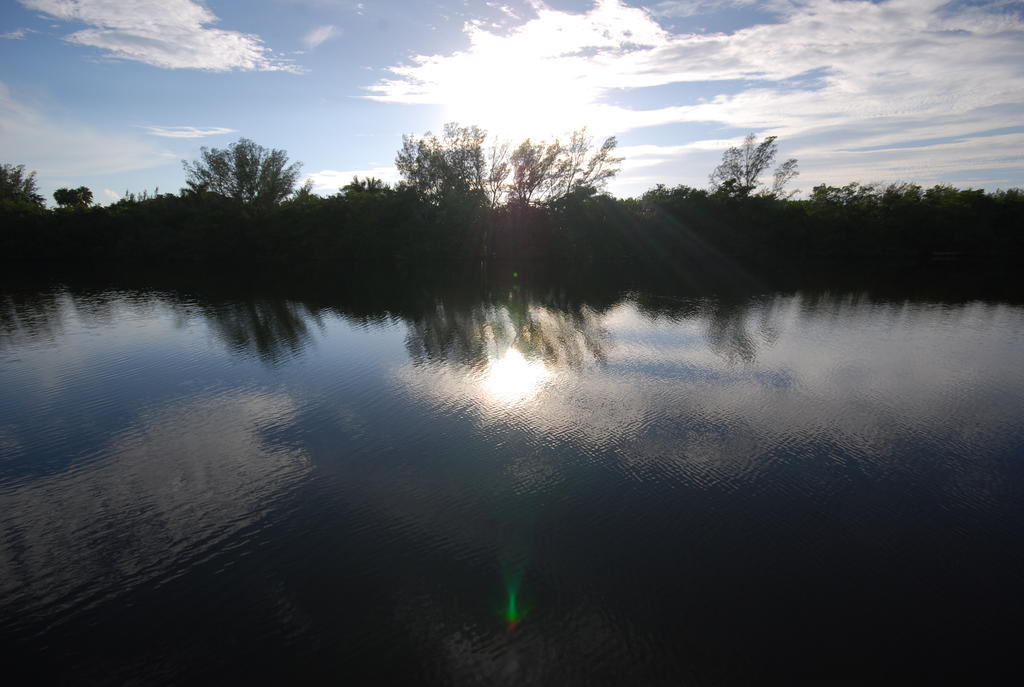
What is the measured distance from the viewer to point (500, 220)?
69062 millimetres

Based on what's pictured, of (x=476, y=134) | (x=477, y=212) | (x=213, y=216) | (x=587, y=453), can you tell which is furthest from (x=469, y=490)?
(x=213, y=216)

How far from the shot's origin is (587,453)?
40.3ft

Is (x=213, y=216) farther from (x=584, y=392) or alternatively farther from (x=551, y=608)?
(x=551, y=608)

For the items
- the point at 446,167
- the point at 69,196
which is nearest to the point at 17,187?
the point at 69,196

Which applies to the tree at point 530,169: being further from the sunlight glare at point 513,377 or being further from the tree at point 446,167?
the sunlight glare at point 513,377

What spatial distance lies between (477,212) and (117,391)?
2121 inches

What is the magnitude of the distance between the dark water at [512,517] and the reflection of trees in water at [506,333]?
628mm

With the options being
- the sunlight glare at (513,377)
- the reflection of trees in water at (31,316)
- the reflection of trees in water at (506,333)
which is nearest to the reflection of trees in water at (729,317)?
the reflection of trees in water at (506,333)

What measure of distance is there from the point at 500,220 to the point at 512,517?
206 ft

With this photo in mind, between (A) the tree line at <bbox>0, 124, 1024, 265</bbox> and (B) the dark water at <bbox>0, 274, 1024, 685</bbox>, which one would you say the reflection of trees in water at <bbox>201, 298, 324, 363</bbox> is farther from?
(A) the tree line at <bbox>0, 124, 1024, 265</bbox>

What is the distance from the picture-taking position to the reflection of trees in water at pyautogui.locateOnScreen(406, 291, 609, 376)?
70.3ft

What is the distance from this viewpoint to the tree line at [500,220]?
67.8m

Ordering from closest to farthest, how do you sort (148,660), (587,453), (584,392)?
(148,660)
(587,453)
(584,392)

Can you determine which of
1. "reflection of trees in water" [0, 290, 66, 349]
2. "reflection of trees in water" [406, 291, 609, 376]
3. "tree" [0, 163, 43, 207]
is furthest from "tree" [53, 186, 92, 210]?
"reflection of trees in water" [406, 291, 609, 376]
